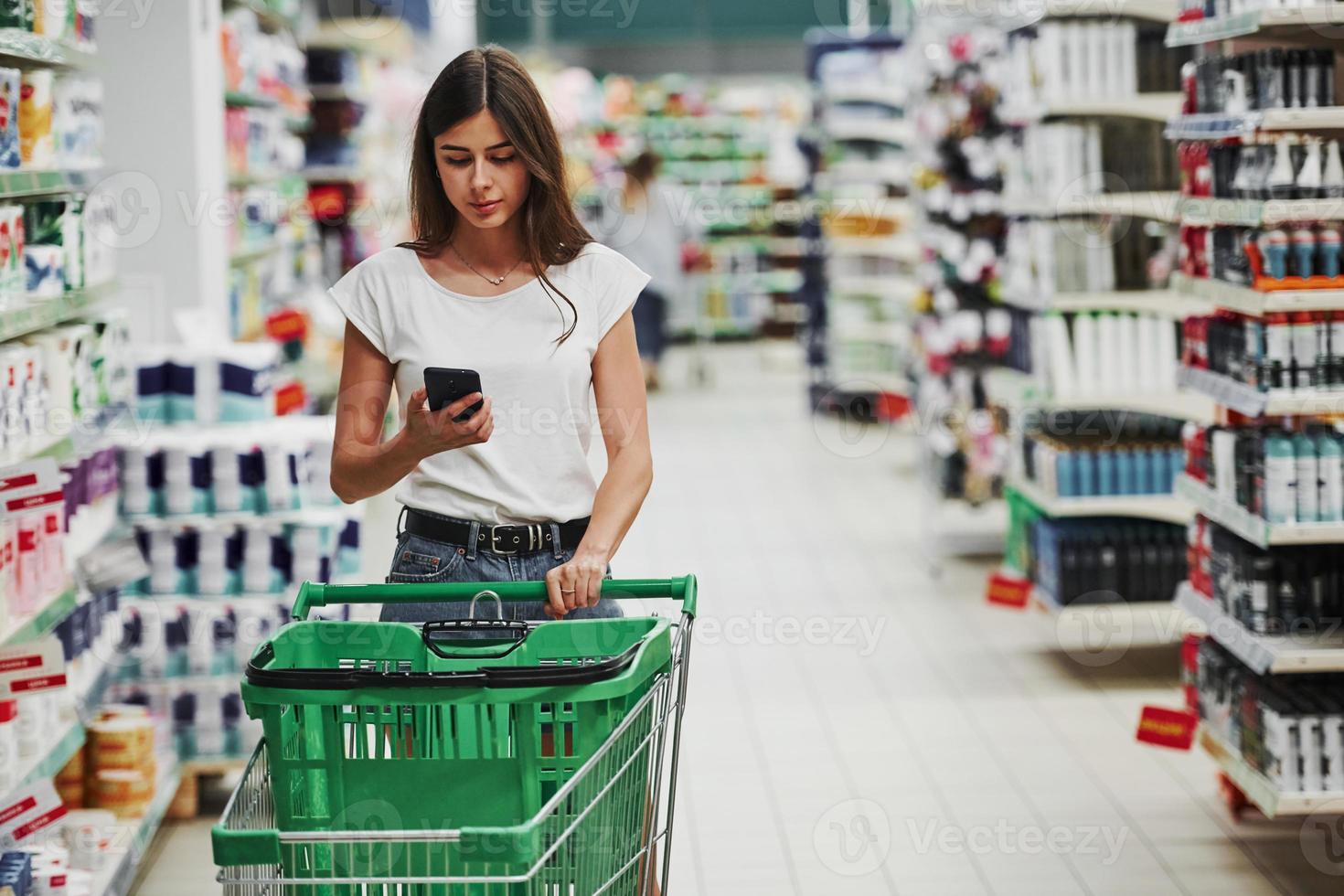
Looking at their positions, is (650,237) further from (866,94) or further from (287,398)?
(287,398)

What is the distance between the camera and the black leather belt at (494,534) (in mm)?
2494

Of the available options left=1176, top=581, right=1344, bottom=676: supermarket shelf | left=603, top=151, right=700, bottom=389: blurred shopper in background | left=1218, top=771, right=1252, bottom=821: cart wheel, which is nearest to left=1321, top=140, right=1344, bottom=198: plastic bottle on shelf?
left=1176, top=581, right=1344, bottom=676: supermarket shelf

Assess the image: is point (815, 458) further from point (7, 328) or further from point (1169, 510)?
point (7, 328)

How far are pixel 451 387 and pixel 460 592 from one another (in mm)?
314

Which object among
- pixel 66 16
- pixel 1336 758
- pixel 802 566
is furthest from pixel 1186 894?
pixel 802 566

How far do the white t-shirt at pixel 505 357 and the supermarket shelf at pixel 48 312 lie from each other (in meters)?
1.06

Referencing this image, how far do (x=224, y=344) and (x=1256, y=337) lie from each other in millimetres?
2838

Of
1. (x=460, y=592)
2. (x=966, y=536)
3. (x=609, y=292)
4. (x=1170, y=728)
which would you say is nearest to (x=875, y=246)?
(x=966, y=536)

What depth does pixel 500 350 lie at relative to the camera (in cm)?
247

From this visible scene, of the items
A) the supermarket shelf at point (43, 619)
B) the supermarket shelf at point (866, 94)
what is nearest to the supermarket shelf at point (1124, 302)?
the supermarket shelf at point (43, 619)

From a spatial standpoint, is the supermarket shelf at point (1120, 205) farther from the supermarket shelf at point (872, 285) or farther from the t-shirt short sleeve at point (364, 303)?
the supermarket shelf at point (872, 285)

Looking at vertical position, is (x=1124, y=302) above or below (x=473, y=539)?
above

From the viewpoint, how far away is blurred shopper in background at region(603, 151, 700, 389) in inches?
511

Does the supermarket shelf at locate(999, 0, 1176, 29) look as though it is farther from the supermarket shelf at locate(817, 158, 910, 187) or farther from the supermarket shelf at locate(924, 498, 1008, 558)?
the supermarket shelf at locate(817, 158, 910, 187)
